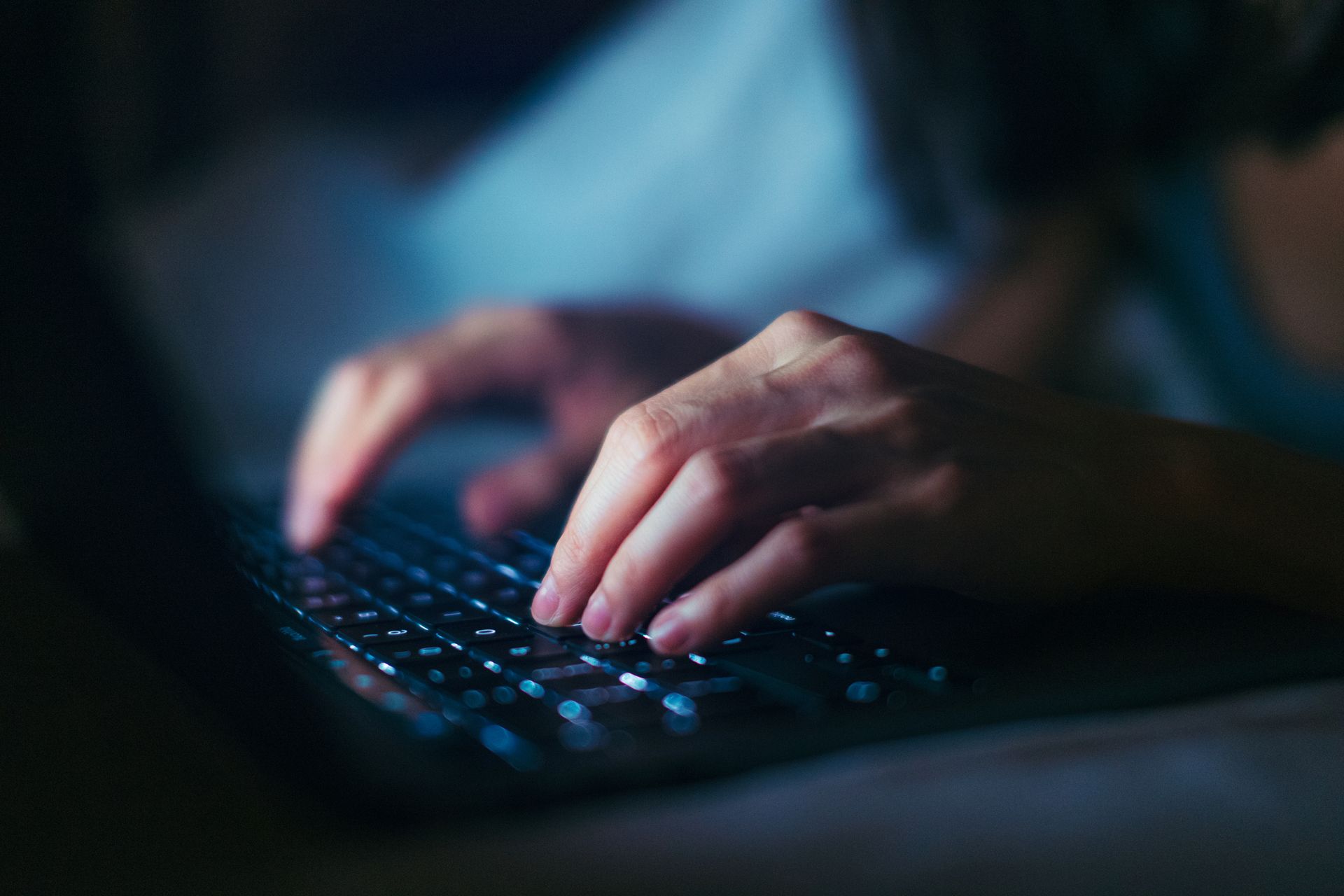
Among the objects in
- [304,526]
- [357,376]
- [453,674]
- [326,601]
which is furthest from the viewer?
[357,376]

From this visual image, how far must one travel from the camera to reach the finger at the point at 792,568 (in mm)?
358

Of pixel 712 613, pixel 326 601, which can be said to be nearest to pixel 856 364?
pixel 712 613

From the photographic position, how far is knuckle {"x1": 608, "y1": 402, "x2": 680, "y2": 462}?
16.1 inches

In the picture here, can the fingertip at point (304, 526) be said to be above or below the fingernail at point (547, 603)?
above

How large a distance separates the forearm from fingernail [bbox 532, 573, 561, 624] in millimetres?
270

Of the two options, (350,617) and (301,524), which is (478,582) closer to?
(350,617)

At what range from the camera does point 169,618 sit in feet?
1.08

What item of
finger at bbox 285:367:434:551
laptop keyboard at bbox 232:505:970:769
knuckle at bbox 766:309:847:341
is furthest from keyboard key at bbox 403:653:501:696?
finger at bbox 285:367:434:551

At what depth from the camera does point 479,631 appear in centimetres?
39

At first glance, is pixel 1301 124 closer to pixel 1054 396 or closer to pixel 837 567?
pixel 1054 396

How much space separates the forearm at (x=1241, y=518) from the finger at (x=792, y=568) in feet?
0.47

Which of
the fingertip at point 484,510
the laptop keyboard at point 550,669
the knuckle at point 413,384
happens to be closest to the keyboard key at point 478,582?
the laptop keyboard at point 550,669

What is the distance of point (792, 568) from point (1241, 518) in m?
0.24

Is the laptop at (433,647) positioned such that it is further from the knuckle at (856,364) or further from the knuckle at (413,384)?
Result: the knuckle at (413,384)
